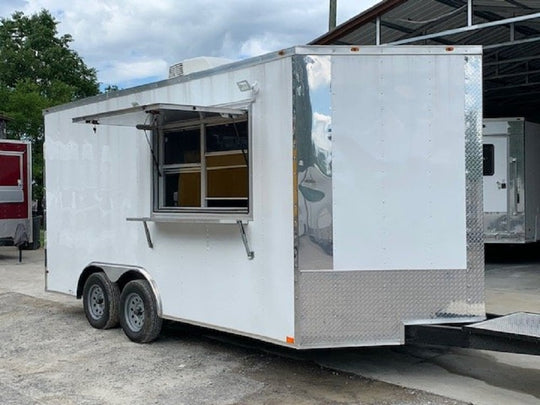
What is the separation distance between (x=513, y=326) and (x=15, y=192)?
41.4 feet

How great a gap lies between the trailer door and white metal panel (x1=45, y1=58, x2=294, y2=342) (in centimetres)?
767

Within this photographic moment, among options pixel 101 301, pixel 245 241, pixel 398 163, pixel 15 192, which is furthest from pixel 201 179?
pixel 15 192

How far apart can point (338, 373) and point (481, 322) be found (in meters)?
1.40

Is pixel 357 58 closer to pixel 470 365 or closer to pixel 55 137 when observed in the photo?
pixel 470 365

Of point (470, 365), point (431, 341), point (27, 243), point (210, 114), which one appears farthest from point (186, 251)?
point (27, 243)

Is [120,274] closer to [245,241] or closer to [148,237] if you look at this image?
[148,237]

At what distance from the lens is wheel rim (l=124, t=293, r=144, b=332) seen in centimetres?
675

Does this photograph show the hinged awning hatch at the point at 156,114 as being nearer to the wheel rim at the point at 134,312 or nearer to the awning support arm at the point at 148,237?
the awning support arm at the point at 148,237

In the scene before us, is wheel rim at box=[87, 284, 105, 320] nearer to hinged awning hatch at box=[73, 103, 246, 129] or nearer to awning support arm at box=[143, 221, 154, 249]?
awning support arm at box=[143, 221, 154, 249]

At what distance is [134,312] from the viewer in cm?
688

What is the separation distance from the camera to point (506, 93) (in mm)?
16828

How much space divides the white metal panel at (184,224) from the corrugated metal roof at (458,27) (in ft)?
18.2

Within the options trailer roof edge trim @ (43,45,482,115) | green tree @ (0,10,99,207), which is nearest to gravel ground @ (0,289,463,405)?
trailer roof edge trim @ (43,45,482,115)

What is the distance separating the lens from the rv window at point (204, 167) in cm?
575
